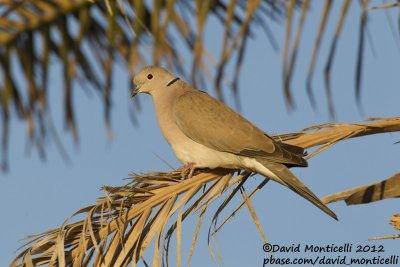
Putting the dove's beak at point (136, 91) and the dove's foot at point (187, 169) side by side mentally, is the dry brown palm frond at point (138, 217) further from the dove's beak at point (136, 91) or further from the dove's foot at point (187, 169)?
the dove's beak at point (136, 91)

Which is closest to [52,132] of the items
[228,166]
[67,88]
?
[67,88]

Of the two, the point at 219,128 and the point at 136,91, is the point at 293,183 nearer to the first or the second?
the point at 219,128

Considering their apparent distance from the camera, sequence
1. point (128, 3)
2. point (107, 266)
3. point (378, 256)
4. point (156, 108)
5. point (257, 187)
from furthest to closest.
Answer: point (128, 3)
point (156, 108)
point (378, 256)
point (257, 187)
point (107, 266)

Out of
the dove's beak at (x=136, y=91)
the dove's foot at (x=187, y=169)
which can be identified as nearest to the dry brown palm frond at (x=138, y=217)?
the dove's foot at (x=187, y=169)

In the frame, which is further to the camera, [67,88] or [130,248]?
[67,88]

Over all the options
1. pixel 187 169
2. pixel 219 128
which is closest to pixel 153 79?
pixel 219 128

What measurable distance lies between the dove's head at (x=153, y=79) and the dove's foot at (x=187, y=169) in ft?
3.33

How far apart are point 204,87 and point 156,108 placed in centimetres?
39

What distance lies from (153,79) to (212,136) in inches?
36.7

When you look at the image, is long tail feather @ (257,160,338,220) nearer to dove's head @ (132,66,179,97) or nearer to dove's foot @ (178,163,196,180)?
dove's foot @ (178,163,196,180)

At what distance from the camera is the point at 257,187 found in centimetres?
445

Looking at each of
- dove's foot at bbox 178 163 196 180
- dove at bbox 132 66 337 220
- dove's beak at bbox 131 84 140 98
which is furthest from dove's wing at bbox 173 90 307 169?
dove's beak at bbox 131 84 140 98

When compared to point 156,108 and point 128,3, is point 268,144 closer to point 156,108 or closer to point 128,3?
point 156,108

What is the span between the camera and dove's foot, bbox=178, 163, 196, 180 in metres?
4.59
